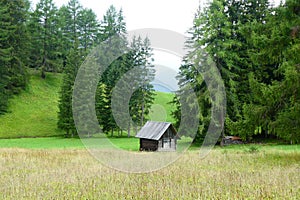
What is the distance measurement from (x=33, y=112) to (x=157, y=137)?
1205 inches

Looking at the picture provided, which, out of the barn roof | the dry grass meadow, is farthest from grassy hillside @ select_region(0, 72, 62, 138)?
the dry grass meadow

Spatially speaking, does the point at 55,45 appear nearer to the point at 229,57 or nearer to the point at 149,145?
the point at 229,57

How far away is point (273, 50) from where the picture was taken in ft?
48.1

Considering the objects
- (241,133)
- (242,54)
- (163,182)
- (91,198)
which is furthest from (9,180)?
(242,54)

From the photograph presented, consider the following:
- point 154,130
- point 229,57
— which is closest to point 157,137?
point 154,130

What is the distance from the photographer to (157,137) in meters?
25.2

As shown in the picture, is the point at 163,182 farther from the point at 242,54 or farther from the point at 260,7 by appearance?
the point at 260,7

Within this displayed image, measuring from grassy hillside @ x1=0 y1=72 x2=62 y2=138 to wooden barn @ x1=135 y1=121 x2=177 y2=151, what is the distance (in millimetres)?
22950

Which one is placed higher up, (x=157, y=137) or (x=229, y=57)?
(x=229, y=57)

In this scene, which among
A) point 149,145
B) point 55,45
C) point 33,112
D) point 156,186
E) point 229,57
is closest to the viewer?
point 156,186

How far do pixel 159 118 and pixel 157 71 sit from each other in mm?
15808

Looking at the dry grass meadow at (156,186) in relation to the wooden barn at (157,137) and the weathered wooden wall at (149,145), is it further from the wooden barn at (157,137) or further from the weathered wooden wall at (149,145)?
the weathered wooden wall at (149,145)

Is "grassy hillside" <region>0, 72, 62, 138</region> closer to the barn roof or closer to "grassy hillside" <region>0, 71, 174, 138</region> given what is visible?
"grassy hillside" <region>0, 71, 174, 138</region>

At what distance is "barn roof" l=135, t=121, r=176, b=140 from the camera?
998 inches
